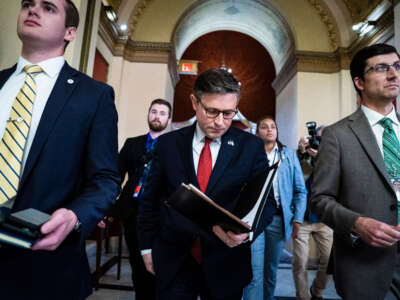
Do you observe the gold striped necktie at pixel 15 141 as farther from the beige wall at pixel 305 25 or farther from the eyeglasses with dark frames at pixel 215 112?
the beige wall at pixel 305 25

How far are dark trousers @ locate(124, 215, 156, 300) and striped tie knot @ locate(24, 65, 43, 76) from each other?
1939 millimetres

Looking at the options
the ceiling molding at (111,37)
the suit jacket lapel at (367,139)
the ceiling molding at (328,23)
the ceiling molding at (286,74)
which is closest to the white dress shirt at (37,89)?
the suit jacket lapel at (367,139)

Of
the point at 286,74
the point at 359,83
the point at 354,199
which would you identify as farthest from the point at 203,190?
the point at 286,74

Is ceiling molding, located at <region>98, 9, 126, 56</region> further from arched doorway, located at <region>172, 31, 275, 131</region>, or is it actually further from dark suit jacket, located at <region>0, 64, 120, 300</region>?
arched doorway, located at <region>172, 31, 275, 131</region>

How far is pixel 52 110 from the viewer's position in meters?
1.18

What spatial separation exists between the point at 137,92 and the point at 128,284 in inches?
183

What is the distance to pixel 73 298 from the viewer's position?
114cm

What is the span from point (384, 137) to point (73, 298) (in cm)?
174

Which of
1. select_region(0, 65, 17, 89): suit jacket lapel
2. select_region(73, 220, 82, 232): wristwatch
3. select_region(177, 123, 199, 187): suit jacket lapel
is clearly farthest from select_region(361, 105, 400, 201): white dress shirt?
select_region(0, 65, 17, 89): suit jacket lapel

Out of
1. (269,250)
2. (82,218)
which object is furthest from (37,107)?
(269,250)

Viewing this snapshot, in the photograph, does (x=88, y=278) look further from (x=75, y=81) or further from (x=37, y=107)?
(x=75, y=81)

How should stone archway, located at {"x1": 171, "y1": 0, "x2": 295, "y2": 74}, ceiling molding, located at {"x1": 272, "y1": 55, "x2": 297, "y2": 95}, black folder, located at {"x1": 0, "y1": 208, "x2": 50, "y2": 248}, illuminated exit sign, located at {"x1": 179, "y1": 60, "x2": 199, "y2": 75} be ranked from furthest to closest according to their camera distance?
illuminated exit sign, located at {"x1": 179, "y1": 60, "x2": 199, "y2": 75} < stone archway, located at {"x1": 171, "y1": 0, "x2": 295, "y2": 74} < ceiling molding, located at {"x1": 272, "y1": 55, "x2": 297, "y2": 95} < black folder, located at {"x1": 0, "y1": 208, "x2": 50, "y2": 248}

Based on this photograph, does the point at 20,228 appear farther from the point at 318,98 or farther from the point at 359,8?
the point at 359,8

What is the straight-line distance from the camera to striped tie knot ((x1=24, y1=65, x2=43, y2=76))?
49.6 inches
